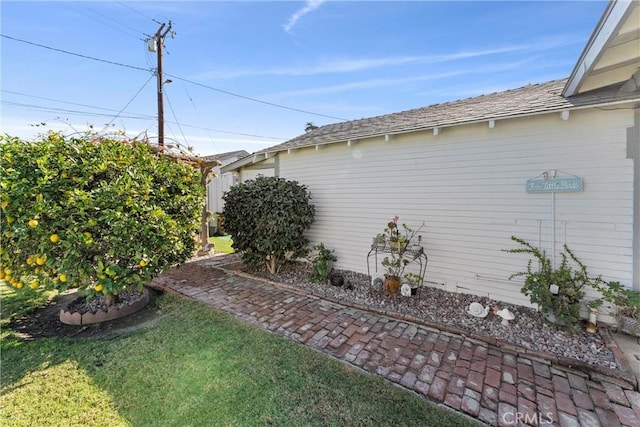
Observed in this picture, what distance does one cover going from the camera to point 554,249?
4020 mm

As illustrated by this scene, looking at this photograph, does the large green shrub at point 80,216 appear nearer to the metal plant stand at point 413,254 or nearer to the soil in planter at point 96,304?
the soil in planter at point 96,304

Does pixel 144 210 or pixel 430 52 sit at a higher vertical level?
pixel 430 52

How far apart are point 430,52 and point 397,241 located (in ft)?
18.0

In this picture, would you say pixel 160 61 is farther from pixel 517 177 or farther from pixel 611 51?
pixel 611 51

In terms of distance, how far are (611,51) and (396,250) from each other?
3.83 m

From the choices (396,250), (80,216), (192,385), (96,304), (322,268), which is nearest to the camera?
(192,385)

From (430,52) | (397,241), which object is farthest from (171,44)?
(397,241)

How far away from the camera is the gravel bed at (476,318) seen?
320 centimetres

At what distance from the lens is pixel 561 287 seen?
3689mm

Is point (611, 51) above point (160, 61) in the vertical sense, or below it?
below

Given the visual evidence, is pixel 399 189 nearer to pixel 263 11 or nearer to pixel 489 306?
pixel 489 306
